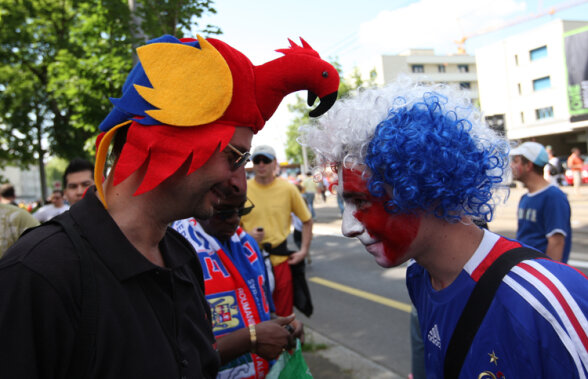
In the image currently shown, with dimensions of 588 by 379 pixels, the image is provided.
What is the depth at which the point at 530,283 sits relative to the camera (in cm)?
128

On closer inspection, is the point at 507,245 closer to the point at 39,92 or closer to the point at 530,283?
the point at 530,283

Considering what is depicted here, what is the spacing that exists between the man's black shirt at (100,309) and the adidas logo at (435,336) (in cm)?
81

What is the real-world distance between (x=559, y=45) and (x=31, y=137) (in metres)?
36.5

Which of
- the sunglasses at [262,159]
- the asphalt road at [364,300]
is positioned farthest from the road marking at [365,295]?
the sunglasses at [262,159]

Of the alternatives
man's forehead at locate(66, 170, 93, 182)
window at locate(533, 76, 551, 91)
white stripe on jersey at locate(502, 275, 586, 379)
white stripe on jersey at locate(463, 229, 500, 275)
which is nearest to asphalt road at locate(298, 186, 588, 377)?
white stripe on jersey at locate(463, 229, 500, 275)

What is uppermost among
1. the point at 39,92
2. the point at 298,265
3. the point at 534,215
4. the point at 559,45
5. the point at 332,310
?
the point at 559,45

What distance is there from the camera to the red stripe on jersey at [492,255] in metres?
1.45

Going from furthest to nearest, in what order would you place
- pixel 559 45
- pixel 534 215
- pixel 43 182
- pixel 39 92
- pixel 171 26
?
pixel 559 45 < pixel 43 182 < pixel 39 92 < pixel 171 26 < pixel 534 215

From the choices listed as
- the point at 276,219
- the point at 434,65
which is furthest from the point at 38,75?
the point at 434,65

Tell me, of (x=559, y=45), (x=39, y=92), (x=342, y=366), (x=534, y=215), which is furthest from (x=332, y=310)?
(x=559, y=45)

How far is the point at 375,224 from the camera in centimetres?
159

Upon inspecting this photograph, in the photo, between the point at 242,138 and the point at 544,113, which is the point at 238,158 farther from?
the point at 544,113

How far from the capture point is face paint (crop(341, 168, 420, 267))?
155 cm

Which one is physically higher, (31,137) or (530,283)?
(31,137)
